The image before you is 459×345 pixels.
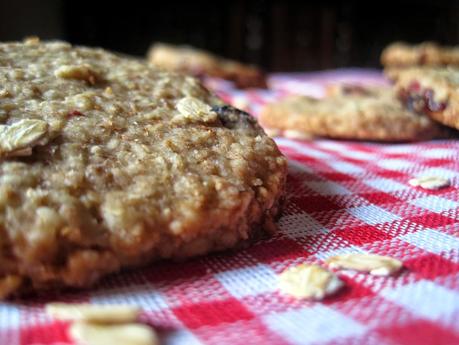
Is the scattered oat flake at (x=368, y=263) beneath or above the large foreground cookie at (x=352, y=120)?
beneath

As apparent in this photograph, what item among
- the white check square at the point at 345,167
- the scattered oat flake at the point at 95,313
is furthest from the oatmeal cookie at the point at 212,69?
the scattered oat flake at the point at 95,313

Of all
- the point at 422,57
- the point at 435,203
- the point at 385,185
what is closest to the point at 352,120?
the point at 385,185

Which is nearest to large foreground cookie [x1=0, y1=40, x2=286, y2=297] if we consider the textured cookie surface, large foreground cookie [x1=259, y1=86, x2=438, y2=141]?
large foreground cookie [x1=259, y1=86, x2=438, y2=141]

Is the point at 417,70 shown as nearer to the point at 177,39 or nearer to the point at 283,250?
the point at 283,250

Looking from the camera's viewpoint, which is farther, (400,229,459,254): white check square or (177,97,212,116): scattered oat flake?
(177,97,212,116): scattered oat flake

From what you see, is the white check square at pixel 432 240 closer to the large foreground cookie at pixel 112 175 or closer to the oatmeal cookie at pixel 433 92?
the large foreground cookie at pixel 112 175

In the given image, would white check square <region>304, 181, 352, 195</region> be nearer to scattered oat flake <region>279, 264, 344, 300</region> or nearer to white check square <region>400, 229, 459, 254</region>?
white check square <region>400, 229, 459, 254</region>

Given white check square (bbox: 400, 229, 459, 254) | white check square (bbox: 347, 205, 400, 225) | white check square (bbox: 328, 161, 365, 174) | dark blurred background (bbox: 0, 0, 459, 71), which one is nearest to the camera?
white check square (bbox: 400, 229, 459, 254)
